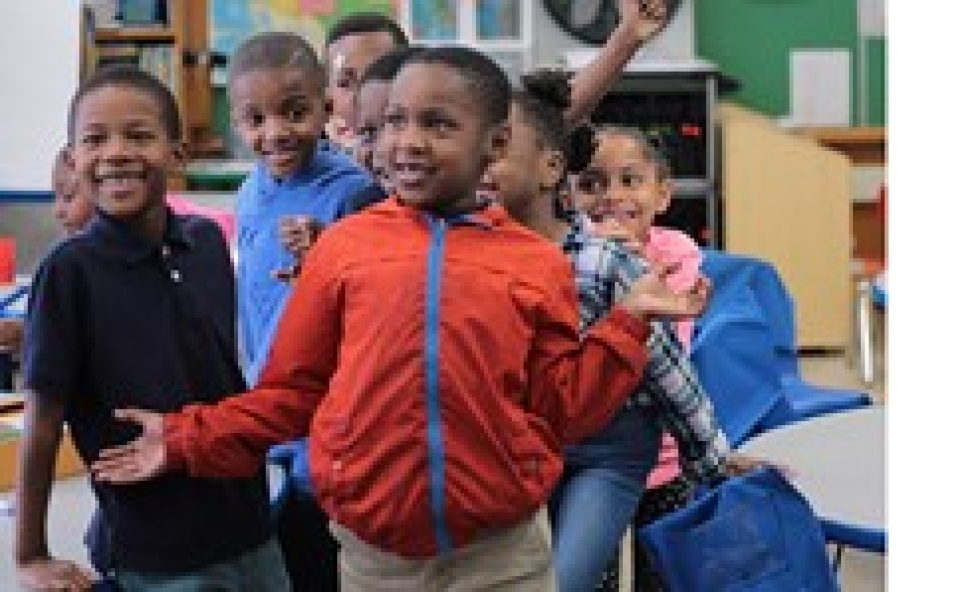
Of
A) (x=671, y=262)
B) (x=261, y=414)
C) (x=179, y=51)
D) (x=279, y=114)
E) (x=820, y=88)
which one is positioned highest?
(x=179, y=51)

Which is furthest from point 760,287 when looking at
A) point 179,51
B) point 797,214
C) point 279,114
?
point 179,51

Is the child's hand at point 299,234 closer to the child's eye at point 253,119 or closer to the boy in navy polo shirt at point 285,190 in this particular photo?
the boy in navy polo shirt at point 285,190

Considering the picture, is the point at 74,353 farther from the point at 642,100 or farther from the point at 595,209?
Result: the point at 642,100

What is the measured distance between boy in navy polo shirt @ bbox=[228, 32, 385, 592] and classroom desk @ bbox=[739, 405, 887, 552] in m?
0.66

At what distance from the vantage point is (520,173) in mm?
1781

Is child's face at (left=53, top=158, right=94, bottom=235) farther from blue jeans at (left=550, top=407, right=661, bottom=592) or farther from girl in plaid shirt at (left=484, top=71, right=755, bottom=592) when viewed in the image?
blue jeans at (left=550, top=407, right=661, bottom=592)

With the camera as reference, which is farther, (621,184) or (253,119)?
(621,184)

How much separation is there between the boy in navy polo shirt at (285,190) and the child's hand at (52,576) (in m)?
0.34

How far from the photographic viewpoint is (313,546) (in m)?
1.80

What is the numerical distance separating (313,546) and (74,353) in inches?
18.9

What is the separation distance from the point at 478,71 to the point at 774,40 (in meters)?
6.20

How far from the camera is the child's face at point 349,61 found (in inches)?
80.0

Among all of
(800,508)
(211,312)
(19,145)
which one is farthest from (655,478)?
(19,145)

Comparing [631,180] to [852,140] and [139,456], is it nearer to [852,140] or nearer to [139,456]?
[139,456]
